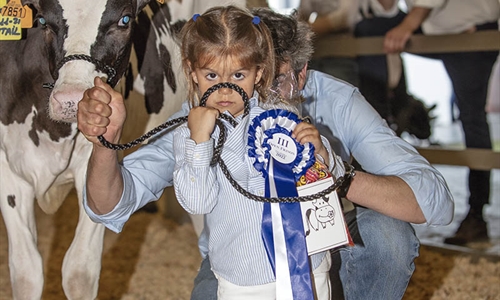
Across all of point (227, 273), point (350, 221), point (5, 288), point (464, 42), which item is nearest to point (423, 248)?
point (464, 42)

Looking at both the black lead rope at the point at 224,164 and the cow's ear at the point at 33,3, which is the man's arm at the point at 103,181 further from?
the cow's ear at the point at 33,3

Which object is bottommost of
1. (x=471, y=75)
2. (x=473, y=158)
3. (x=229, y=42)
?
(x=473, y=158)

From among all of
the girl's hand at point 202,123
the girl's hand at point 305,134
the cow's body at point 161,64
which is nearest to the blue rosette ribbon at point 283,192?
the girl's hand at point 305,134

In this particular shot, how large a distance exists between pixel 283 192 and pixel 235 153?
141 mm

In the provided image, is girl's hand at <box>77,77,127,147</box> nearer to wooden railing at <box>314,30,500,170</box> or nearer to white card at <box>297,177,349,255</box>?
white card at <box>297,177,349,255</box>

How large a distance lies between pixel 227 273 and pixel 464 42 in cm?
273

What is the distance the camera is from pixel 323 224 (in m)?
1.46

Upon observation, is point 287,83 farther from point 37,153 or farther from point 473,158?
point 473,158

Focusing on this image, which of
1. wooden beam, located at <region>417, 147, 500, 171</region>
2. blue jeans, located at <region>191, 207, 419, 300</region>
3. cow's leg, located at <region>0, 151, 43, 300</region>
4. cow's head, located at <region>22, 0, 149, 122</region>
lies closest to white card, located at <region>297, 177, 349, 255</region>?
blue jeans, located at <region>191, 207, 419, 300</region>

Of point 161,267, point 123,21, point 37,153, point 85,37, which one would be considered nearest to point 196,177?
point 85,37

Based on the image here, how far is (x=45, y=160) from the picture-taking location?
236cm

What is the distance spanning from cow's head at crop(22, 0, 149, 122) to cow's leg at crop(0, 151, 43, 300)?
1.73 feet

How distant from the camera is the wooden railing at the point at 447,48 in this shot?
3723mm

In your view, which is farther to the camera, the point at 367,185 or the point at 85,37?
the point at 85,37
